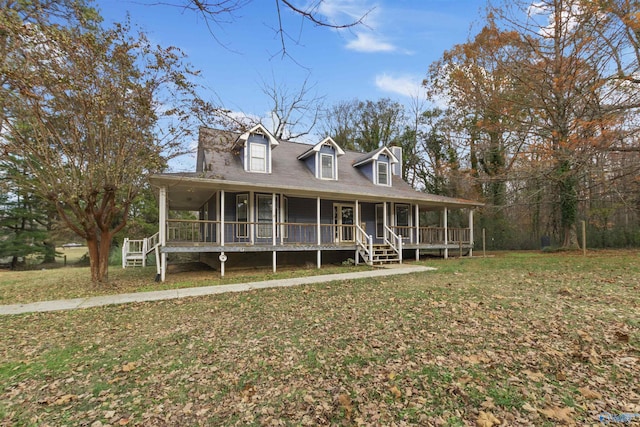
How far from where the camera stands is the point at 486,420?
2516 mm

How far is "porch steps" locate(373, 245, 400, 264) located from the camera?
12836mm

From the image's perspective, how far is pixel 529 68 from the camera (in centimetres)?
1195

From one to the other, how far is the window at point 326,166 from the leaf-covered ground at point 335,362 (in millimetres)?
9527

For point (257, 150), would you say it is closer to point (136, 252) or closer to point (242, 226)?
point (242, 226)

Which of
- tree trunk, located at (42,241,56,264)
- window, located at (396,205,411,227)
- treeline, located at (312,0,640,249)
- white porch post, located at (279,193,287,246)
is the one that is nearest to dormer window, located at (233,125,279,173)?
white porch post, located at (279,193,287,246)

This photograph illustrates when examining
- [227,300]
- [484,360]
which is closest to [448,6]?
[484,360]

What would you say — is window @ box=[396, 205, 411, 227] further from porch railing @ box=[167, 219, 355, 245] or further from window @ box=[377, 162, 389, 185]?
porch railing @ box=[167, 219, 355, 245]

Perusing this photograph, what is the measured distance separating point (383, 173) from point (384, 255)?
5733 millimetres

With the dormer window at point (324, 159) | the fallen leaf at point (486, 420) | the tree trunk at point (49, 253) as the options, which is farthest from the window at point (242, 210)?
the tree trunk at point (49, 253)

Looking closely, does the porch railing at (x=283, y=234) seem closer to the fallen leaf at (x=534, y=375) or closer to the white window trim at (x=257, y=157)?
the white window trim at (x=257, y=157)

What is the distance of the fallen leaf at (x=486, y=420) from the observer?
2.47 metres

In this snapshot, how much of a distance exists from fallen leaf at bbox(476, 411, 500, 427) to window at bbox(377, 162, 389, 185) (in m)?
14.7

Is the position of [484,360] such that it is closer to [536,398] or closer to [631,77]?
[536,398]

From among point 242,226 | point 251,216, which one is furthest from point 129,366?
point 242,226
